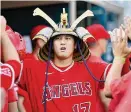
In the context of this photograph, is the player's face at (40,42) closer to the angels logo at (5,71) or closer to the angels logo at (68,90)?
the angels logo at (68,90)

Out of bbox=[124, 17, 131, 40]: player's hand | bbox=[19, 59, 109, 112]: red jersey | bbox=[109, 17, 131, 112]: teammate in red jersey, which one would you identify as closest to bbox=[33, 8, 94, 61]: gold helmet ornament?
bbox=[19, 59, 109, 112]: red jersey

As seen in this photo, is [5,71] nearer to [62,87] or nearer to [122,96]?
[122,96]

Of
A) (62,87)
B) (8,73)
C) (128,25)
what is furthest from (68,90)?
(8,73)

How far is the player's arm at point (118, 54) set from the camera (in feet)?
8.73

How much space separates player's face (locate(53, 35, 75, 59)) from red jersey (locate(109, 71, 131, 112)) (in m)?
0.98

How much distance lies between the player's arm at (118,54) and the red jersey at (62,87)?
451 millimetres

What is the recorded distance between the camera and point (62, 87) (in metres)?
3.20

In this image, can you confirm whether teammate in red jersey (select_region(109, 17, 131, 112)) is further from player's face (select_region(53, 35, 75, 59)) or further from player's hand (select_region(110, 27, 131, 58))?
player's face (select_region(53, 35, 75, 59))

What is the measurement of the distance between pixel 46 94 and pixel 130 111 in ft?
3.81

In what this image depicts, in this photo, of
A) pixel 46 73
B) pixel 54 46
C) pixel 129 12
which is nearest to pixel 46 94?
pixel 46 73

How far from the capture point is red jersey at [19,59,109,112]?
3166 mm

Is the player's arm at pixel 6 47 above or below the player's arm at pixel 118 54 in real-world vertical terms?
above

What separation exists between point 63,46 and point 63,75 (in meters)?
0.20

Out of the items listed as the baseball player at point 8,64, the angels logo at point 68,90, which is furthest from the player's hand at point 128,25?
the angels logo at point 68,90
